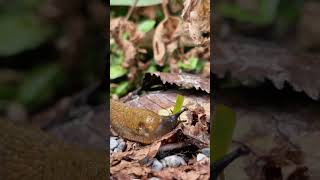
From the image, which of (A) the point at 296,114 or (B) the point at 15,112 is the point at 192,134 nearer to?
(A) the point at 296,114

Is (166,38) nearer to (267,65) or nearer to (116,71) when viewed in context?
(116,71)

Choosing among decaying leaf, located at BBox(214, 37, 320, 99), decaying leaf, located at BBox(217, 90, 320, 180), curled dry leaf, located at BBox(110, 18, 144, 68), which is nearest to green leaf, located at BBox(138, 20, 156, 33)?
curled dry leaf, located at BBox(110, 18, 144, 68)

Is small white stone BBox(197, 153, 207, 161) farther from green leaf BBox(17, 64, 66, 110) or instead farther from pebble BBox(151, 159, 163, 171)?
green leaf BBox(17, 64, 66, 110)

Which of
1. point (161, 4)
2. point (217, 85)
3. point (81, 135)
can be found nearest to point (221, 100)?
point (217, 85)

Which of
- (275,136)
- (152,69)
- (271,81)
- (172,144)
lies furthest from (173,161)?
(271,81)

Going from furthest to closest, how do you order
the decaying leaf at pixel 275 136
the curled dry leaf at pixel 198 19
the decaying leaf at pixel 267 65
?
the decaying leaf at pixel 267 65 < the decaying leaf at pixel 275 136 < the curled dry leaf at pixel 198 19

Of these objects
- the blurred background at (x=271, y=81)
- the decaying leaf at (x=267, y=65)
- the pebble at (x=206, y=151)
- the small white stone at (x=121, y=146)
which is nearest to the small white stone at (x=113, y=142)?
the small white stone at (x=121, y=146)

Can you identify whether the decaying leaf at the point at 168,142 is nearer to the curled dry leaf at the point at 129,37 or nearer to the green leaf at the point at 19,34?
the curled dry leaf at the point at 129,37
